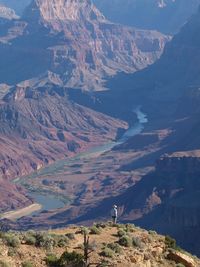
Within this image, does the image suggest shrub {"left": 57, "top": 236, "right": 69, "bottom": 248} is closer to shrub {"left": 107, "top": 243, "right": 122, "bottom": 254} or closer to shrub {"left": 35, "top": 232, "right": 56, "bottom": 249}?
shrub {"left": 35, "top": 232, "right": 56, "bottom": 249}

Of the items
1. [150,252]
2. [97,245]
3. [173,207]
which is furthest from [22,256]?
[173,207]

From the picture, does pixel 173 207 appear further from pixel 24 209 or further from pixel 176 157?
pixel 24 209

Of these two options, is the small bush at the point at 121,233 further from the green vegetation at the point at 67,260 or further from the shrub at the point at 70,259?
the shrub at the point at 70,259

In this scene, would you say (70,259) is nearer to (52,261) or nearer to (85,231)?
(52,261)

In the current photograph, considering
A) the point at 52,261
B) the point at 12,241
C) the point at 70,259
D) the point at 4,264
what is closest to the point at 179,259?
the point at 70,259

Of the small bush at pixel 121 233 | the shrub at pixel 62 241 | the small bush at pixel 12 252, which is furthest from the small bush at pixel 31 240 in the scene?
the small bush at pixel 121 233

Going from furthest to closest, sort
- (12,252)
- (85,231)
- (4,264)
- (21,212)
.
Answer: (21,212) → (85,231) → (12,252) → (4,264)
